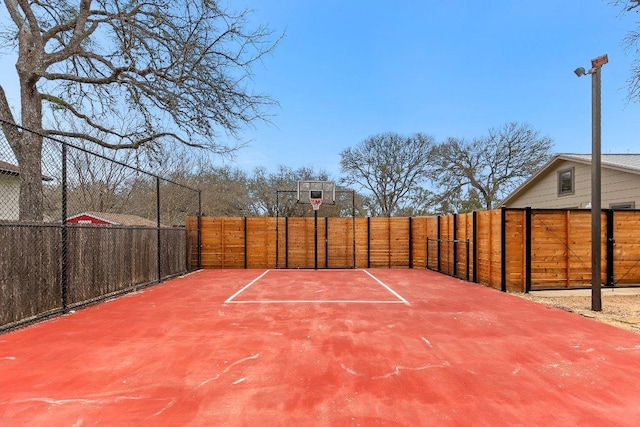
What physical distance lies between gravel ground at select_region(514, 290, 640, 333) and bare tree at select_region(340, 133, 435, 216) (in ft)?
56.1

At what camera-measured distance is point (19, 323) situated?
4.16m

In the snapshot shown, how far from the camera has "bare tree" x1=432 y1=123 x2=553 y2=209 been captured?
2014 centimetres

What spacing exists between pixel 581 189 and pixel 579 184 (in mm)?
189

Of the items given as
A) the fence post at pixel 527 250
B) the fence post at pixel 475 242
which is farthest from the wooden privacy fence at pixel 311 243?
the fence post at pixel 527 250

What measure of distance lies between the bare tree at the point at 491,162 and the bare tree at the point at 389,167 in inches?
51.5

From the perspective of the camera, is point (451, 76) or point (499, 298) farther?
point (451, 76)

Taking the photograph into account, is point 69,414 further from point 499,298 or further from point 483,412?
point 499,298

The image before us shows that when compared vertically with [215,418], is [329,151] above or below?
above

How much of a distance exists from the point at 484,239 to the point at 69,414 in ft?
27.0

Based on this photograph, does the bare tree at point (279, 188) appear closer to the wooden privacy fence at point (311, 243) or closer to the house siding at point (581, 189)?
the wooden privacy fence at point (311, 243)

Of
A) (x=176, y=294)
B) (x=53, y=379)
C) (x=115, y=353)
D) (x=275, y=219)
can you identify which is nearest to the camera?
(x=53, y=379)

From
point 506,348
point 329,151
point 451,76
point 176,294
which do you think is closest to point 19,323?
point 176,294

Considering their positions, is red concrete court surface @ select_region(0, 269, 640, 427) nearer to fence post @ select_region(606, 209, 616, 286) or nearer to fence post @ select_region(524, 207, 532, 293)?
fence post @ select_region(524, 207, 532, 293)

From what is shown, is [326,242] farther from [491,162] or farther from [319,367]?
[491,162]
